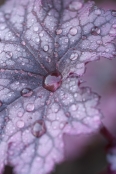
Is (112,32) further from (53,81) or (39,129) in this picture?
(39,129)

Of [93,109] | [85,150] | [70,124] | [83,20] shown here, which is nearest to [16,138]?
[70,124]

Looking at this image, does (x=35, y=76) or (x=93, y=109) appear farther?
(x=35, y=76)

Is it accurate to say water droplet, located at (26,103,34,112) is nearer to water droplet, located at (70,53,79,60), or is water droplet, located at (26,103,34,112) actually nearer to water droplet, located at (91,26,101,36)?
water droplet, located at (70,53,79,60)

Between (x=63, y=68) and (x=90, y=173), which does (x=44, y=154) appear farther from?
(x=90, y=173)

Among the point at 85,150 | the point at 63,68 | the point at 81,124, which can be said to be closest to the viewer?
the point at 81,124

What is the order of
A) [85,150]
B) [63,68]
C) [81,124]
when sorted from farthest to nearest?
1. [85,150]
2. [63,68]
3. [81,124]

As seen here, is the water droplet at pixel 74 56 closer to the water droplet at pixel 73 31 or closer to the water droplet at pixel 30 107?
the water droplet at pixel 73 31

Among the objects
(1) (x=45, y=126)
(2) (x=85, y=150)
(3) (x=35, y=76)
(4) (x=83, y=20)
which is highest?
(4) (x=83, y=20)

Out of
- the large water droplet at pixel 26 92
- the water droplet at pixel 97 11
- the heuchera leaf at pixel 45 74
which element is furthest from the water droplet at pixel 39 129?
the water droplet at pixel 97 11
